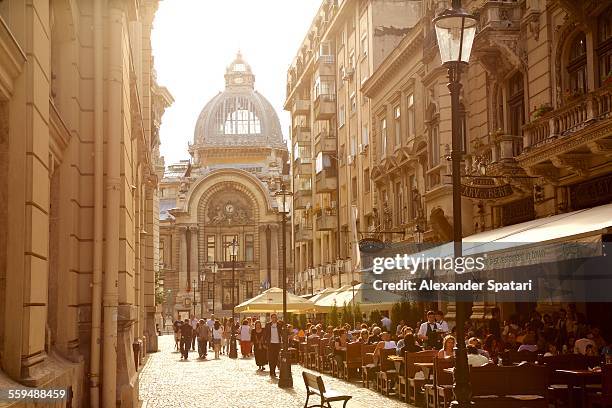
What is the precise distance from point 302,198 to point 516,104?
39.2m

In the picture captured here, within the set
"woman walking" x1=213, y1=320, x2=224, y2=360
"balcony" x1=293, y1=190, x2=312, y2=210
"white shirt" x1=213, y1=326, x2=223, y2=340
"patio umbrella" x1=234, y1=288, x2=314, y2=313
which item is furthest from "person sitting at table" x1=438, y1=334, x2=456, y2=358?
"balcony" x1=293, y1=190, x2=312, y2=210

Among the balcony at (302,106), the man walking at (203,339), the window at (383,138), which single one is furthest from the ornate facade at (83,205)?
the balcony at (302,106)

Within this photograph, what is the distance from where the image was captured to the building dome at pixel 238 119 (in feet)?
407

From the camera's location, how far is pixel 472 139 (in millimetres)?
27828

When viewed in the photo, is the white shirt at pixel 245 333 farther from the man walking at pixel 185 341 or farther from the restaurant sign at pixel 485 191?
the restaurant sign at pixel 485 191

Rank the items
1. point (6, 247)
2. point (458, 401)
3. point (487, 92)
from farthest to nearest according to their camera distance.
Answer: point (487, 92) < point (458, 401) < point (6, 247)

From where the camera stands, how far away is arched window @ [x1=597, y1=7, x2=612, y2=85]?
19.6m

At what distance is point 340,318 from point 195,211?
6687cm

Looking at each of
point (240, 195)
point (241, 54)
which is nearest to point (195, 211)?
point (240, 195)

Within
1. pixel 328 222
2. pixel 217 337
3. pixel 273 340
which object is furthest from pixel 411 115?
pixel 328 222

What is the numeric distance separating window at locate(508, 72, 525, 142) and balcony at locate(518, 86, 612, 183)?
11.0 feet

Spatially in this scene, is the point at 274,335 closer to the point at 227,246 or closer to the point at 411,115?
the point at 411,115

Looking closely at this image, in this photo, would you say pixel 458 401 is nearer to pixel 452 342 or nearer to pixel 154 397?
pixel 452 342

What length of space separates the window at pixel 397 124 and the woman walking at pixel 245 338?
10123 mm
